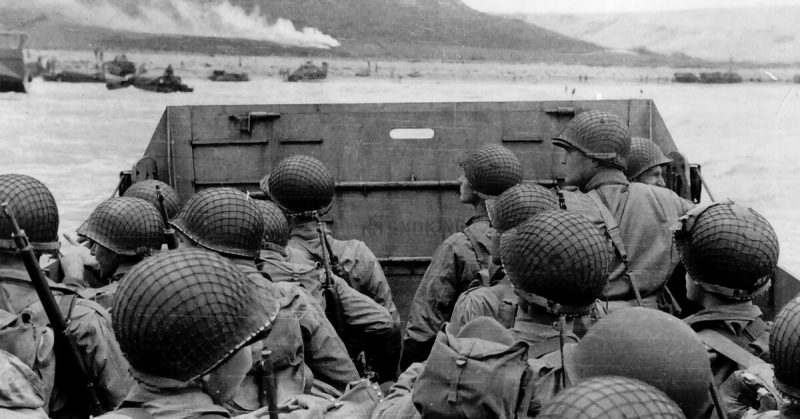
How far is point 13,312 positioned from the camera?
318cm

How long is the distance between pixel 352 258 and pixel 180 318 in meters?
2.90

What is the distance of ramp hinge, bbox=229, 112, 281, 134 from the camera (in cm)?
648

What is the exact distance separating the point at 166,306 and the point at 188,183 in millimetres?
4541

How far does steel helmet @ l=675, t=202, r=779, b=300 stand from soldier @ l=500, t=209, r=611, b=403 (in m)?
0.46

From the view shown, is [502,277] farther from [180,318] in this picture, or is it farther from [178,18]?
[178,18]

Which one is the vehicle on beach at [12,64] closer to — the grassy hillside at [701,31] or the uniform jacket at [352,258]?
the grassy hillside at [701,31]

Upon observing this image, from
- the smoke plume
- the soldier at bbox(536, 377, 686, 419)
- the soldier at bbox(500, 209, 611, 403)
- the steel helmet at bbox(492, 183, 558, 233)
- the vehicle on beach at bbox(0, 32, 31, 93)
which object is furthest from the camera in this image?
the vehicle on beach at bbox(0, 32, 31, 93)

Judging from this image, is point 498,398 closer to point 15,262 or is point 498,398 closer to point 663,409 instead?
point 663,409

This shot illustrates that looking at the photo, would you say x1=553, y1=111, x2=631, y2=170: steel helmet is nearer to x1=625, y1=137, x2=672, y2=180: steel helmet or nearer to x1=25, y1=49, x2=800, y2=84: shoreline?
x1=625, y1=137, x2=672, y2=180: steel helmet

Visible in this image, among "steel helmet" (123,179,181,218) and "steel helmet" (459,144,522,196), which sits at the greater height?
"steel helmet" (459,144,522,196)

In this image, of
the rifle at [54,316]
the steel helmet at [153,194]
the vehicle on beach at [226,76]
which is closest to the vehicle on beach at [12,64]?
the vehicle on beach at [226,76]

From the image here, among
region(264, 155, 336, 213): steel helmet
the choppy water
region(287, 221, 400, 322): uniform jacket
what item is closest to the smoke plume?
the choppy water

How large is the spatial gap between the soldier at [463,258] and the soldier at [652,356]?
2.30 m

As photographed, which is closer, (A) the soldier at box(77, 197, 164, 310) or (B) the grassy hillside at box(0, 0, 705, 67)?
(A) the soldier at box(77, 197, 164, 310)
